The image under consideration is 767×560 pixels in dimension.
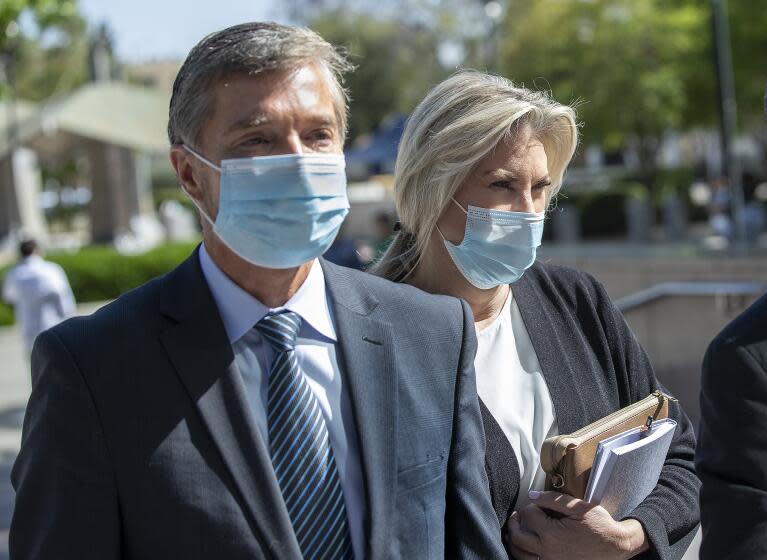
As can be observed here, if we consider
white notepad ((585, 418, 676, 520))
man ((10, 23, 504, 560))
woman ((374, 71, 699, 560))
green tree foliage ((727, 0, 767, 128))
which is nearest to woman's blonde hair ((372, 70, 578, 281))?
woman ((374, 71, 699, 560))

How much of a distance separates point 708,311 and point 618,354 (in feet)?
20.9

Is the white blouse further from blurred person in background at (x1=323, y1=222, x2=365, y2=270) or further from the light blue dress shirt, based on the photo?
blurred person in background at (x1=323, y1=222, x2=365, y2=270)

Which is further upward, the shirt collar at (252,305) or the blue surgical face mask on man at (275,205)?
the blue surgical face mask on man at (275,205)

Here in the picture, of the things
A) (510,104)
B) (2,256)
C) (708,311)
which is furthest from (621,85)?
(510,104)

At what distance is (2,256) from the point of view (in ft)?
85.9

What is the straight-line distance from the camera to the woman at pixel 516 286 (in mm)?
2531

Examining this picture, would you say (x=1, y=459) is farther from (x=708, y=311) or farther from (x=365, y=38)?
(x=365, y=38)

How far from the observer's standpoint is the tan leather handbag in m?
2.28

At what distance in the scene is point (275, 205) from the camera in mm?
2133

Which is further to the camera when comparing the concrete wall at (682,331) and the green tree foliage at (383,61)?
the green tree foliage at (383,61)

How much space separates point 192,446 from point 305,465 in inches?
8.3

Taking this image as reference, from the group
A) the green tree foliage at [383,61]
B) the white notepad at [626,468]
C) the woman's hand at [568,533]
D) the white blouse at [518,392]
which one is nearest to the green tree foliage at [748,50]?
the green tree foliage at [383,61]

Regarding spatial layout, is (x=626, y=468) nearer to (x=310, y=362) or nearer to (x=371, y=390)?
(x=371, y=390)

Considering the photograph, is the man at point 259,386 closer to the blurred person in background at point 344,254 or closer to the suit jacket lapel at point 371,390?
the suit jacket lapel at point 371,390
